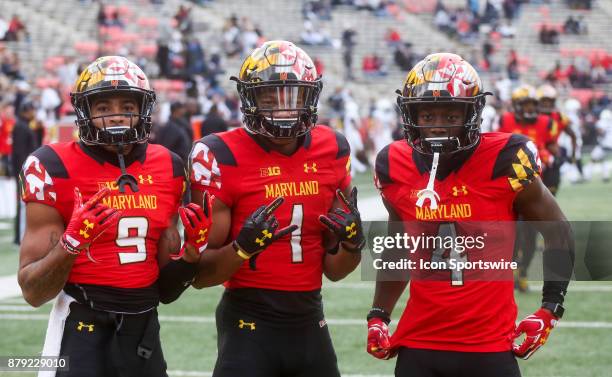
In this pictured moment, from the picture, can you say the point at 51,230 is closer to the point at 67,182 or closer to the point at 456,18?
the point at 67,182

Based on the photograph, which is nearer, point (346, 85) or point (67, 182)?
point (67, 182)

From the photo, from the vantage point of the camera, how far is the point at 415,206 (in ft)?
13.2

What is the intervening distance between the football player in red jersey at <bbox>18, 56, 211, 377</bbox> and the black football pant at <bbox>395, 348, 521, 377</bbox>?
90cm

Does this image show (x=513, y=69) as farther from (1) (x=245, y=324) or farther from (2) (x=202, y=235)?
(2) (x=202, y=235)

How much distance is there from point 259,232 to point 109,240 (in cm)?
58

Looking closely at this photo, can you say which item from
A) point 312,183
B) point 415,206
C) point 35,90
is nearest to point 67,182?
point 312,183

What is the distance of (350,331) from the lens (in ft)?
26.2

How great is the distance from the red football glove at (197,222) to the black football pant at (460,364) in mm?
876

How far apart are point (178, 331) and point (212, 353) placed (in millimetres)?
759

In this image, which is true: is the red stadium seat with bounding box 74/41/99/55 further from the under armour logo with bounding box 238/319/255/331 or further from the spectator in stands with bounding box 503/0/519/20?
the under armour logo with bounding box 238/319/255/331

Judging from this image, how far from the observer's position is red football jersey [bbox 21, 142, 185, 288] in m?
4.05

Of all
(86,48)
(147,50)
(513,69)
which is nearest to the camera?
(86,48)

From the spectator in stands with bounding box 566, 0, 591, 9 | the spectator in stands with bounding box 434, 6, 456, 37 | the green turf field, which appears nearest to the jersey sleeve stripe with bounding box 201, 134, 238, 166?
the green turf field

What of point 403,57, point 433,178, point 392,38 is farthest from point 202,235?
point 392,38
